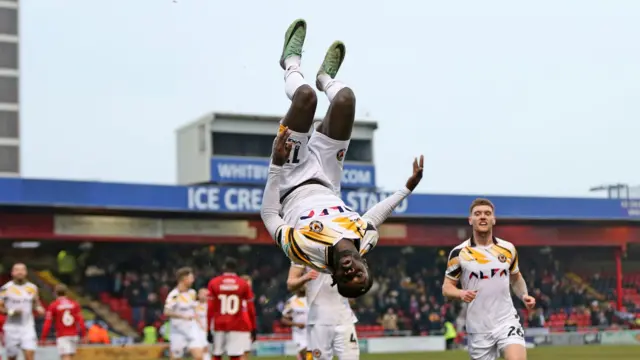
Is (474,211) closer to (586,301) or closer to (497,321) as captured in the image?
(497,321)

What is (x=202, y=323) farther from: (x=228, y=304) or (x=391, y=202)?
(x=391, y=202)

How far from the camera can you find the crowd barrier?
105 feet

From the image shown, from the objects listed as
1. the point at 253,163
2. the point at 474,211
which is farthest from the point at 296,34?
the point at 253,163

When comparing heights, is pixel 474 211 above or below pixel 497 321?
above

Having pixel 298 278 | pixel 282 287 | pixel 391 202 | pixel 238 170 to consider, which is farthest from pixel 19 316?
pixel 238 170

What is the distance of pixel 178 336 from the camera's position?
22.4m

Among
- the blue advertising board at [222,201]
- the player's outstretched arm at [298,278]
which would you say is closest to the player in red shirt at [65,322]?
the player's outstretched arm at [298,278]

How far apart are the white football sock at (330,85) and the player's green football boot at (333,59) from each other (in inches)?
4.7

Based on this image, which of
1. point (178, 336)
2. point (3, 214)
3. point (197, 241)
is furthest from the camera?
point (197, 241)

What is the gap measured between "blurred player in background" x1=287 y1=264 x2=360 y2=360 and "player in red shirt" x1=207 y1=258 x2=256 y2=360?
431 cm

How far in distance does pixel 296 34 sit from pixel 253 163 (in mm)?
35412

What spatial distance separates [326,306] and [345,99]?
15.6 feet

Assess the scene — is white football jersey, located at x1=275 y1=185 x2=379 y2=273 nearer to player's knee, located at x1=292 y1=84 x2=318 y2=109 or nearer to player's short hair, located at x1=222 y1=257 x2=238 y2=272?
player's knee, located at x1=292 y1=84 x2=318 y2=109

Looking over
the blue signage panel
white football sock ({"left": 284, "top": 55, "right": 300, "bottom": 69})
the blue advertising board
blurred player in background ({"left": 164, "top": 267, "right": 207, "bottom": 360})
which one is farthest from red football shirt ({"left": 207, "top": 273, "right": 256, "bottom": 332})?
the blue signage panel
